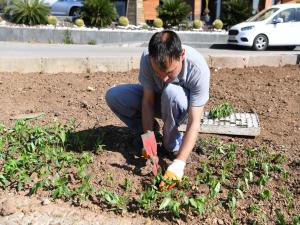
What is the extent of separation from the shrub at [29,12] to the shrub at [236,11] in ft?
23.3

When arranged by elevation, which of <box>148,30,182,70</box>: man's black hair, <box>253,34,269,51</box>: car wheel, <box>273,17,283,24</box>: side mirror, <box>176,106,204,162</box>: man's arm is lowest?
<box>253,34,269,51</box>: car wheel

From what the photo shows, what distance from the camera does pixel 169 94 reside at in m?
3.40

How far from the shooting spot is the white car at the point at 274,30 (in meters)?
15.2

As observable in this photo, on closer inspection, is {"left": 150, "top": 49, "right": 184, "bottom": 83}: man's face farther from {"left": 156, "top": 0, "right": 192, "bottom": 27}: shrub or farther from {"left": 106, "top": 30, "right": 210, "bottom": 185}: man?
{"left": 156, "top": 0, "right": 192, "bottom": 27}: shrub

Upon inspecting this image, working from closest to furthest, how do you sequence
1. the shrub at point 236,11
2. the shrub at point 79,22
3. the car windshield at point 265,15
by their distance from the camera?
the car windshield at point 265,15 < the shrub at point 79,22 < the shrub at point 236,11

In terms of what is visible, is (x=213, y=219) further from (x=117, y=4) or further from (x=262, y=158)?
(x=117, y=4)

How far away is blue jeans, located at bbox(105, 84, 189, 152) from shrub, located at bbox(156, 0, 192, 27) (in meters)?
15.3

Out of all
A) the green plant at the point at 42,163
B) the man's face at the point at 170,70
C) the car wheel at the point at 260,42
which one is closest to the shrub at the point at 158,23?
the car wheel at the point at 260,42

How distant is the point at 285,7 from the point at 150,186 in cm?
1335

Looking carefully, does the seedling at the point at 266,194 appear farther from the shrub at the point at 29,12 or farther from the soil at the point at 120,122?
the shrub at the point at 29,12

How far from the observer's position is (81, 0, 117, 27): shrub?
17644mm

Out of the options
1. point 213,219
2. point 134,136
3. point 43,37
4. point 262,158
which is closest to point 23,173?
point 134,136

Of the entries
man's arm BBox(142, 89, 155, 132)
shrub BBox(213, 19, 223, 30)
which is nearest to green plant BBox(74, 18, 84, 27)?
shrub BBox(213, 19, 223, 30)

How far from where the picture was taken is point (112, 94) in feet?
12.5
